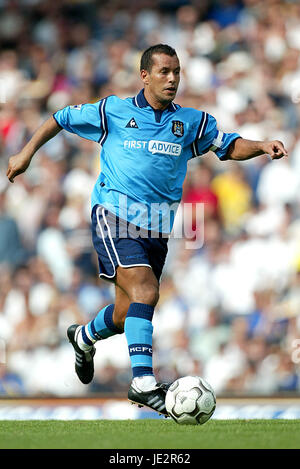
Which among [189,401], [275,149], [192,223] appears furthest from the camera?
[192,223]

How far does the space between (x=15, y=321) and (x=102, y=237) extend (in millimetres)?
5485

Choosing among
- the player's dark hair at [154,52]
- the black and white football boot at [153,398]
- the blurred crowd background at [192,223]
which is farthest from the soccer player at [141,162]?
the blurred crowd background at [192,223]

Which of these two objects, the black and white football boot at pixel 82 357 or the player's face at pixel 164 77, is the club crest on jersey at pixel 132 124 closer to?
the player's face at pixel 164 77

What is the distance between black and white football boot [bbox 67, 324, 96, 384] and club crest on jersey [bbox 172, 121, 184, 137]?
74.6 inches

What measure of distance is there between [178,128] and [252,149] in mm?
577

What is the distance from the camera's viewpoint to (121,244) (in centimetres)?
640

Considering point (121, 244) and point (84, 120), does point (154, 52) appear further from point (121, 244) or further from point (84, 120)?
point (121, 244)

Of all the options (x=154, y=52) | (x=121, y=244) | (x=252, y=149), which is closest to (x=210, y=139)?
(x=252, y=149)

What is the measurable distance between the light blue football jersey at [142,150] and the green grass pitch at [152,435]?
1.45 meters

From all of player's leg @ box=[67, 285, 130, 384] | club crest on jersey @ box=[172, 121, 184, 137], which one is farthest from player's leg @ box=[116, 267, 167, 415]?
club crest on jersey @ box=[172, 121, 184, 137]

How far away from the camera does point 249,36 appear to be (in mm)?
13141

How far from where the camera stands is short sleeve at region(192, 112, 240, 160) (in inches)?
267

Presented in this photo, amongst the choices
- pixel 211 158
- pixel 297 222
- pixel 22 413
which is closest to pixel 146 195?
pixel 22 413

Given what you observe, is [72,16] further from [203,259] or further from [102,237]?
[102,237]
